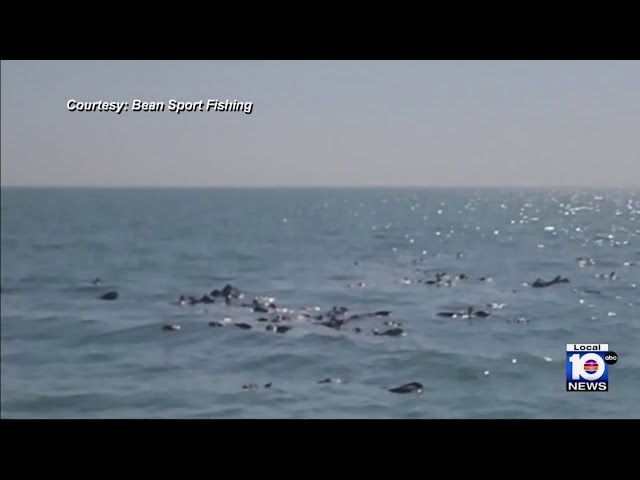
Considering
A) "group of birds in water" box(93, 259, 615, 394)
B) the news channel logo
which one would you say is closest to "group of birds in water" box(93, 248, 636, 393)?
"group of birds in water" box(93, 259, 615, 394)

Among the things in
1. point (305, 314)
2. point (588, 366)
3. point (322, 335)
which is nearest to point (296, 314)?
point (305, 314)

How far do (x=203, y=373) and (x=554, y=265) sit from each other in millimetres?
13946

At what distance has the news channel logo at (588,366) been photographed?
7.99m

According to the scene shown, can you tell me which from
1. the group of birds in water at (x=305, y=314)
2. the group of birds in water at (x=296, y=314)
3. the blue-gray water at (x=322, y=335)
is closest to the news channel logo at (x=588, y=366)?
the blue-gray water at (x=322, y=335)

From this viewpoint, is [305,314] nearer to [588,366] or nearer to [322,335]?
[322,335]

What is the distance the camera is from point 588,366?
26.2 feet

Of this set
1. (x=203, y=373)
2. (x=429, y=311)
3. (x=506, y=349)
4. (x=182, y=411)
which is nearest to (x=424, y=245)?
(x=429, y=311)

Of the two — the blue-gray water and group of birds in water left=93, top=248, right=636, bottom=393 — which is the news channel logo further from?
group of birds in water left=93, top=248, right=636, bottom=393

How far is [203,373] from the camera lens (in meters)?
12.6

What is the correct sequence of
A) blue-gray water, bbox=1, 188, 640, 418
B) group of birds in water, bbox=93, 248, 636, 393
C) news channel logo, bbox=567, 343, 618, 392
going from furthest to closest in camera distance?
group of birds in water, bbox=93, 248, 636, 393
blue-gray water, bbox=1, 188, 640, 418
news channel logo, bbox=567, 343, 618, 392

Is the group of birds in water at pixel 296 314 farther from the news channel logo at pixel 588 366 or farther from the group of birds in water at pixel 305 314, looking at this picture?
the news channel logo at pixel 588 366

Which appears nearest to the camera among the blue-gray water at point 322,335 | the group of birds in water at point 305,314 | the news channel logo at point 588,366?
the news channel logo at point 588,366

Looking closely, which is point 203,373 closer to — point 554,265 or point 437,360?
point 437,360

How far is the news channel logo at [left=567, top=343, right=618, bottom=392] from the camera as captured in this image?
7988mm
